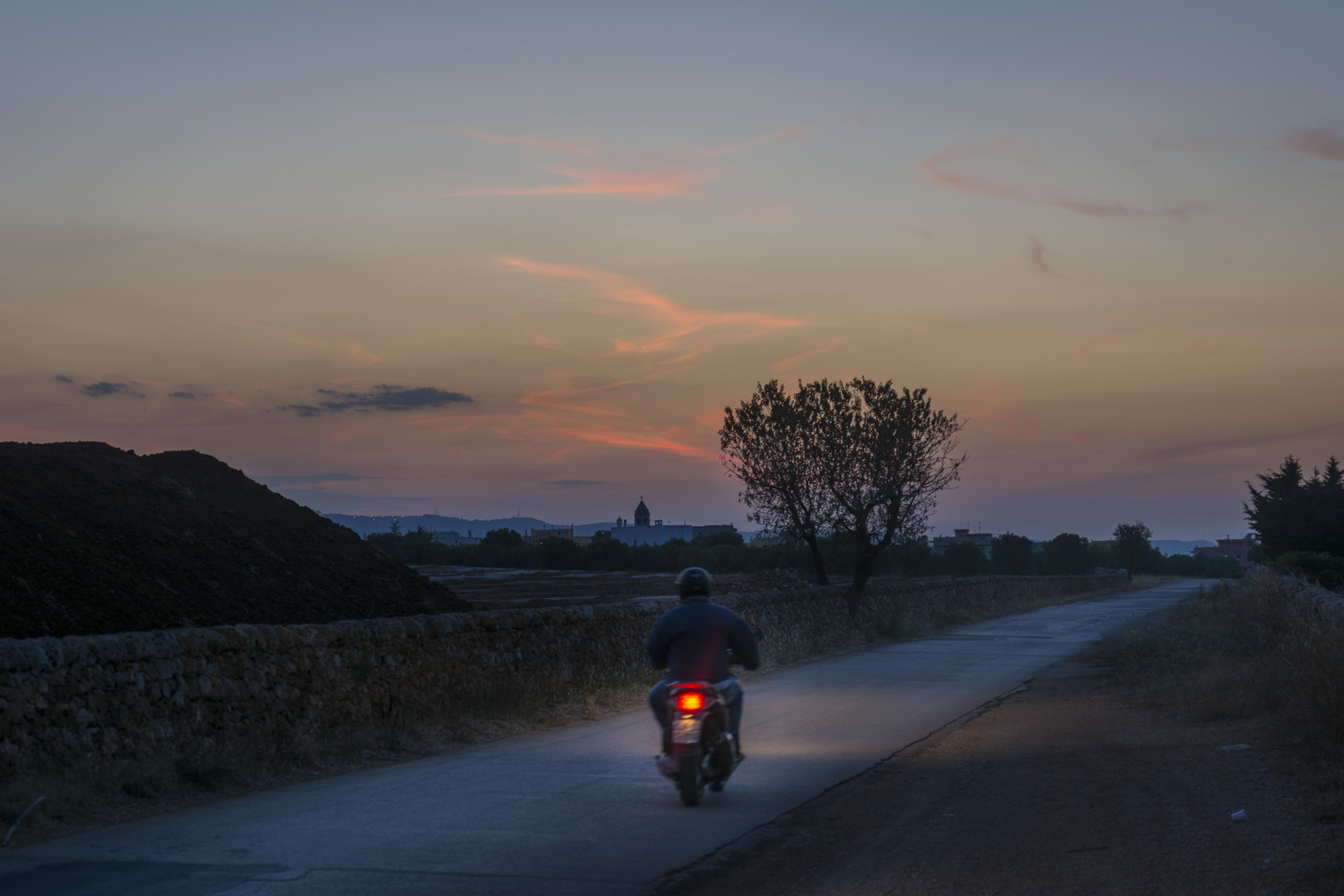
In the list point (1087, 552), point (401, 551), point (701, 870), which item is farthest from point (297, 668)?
point (1087, 552)

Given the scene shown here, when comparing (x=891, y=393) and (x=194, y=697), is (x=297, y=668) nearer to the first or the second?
(x=194, y=697)

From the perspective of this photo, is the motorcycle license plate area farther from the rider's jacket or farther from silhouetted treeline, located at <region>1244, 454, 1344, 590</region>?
silhouetted treeline, located at <region>1244, 454, 1344, 590</region>

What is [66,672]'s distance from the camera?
9484 mm

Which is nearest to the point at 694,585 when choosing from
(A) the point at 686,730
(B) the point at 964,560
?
(A) the point at 686,730

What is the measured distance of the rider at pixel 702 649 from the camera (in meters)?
8.85

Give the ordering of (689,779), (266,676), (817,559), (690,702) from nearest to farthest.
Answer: (689,779) < (690,702) < (266,676) < (817,559)

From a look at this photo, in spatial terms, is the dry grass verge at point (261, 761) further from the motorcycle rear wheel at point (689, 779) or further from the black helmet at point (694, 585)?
the black helmet at point (694, 585)

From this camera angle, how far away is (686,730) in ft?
27.2

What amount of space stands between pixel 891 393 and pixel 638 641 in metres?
14.3

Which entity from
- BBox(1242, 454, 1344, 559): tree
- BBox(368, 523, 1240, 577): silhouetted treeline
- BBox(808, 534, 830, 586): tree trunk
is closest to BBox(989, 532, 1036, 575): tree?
BBox(368, 523, 1240, 577): silhouetted treeline

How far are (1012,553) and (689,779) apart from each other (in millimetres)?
137540

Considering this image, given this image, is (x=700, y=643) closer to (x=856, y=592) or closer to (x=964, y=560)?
(x=856, y=592)

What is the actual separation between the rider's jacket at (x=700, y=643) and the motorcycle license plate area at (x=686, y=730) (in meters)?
0.50

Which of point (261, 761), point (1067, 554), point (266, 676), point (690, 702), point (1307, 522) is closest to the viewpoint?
point (690, 702)
